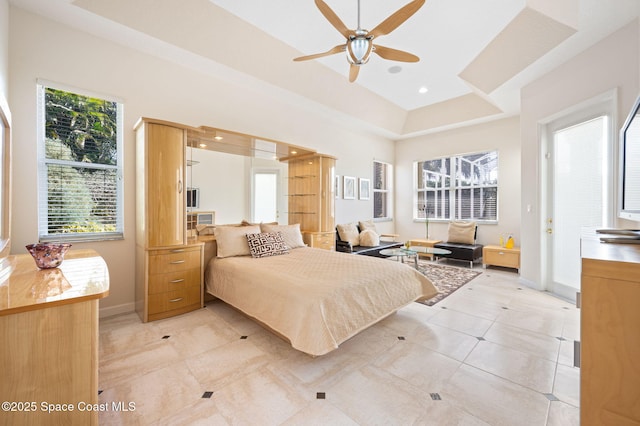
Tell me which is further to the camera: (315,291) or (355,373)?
(315,291)

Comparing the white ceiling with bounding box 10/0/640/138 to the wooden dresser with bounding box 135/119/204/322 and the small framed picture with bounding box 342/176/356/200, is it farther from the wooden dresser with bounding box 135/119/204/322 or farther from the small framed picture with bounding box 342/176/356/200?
the small framed picture with bounding box 342/176/356/200

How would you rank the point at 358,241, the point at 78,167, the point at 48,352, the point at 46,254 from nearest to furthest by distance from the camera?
the point at 48,352, the point at 46,254, the point at 78,167, the point at 358,241

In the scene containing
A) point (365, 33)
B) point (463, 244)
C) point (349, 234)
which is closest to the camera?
point (365, 33)

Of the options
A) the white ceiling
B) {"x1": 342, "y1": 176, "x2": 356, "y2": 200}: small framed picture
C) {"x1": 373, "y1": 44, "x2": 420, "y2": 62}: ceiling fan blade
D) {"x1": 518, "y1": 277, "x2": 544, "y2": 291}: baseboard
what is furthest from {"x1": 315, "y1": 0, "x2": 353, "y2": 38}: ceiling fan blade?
{"x1": 518, "y1": 277, "x2": 544, "y2": 291}: baseboard

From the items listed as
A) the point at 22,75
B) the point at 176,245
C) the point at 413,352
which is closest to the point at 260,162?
the point at 176,245

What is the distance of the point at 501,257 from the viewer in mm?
5180

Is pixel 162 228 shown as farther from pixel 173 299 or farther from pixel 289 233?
pixel 289 233

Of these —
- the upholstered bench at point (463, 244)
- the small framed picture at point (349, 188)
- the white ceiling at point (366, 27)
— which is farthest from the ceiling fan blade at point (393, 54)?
the upholstered bench at point (463, 244)

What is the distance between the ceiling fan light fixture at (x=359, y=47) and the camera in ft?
8.32

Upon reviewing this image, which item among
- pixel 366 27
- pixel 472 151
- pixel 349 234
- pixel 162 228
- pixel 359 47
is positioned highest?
pixel 366 27

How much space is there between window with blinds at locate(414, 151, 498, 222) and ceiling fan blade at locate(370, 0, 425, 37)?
4.78 m

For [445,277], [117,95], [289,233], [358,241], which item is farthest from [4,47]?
[445,277]

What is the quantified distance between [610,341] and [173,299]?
3.52 m

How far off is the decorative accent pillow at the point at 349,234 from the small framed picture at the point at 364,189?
104 centimetres
